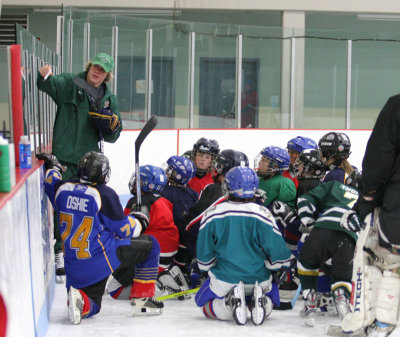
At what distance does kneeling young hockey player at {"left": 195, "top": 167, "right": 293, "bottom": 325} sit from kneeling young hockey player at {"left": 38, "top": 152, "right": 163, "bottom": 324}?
36cm

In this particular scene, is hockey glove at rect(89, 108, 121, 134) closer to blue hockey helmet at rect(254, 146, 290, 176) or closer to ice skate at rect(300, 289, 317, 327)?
blue hockey helmet at rect(254, 146, 290, 176)

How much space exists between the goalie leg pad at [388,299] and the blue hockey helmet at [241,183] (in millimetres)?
973

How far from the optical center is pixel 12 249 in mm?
2281

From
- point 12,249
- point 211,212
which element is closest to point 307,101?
point 211,212

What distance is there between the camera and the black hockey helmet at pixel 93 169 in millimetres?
3703

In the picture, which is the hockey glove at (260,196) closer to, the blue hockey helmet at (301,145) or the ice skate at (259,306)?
the ice skate at (259,306)

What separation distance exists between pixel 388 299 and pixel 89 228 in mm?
1542

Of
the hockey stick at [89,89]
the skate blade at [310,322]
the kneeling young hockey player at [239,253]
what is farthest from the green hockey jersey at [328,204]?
the hockey stick at [89,89]

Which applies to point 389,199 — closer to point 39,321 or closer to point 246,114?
point 39,321

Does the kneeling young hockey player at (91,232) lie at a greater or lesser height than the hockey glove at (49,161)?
lesser

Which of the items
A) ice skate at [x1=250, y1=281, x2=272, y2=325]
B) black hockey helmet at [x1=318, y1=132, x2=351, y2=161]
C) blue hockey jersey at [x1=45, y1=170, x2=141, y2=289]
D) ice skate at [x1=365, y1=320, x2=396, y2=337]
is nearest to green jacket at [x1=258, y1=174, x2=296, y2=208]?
black hockey helmet at [x1=318, y1=132, x2=351, y2=161]

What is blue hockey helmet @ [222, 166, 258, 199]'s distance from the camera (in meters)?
3.85

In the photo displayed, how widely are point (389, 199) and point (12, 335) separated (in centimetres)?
170

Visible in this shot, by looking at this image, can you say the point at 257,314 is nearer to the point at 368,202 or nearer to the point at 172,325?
the point at 172,325
